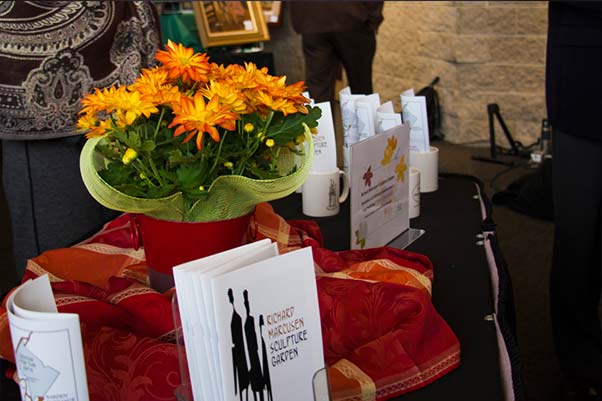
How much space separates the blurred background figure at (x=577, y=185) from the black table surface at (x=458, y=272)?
1.06ft

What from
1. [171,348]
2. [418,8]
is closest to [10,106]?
[171,348]

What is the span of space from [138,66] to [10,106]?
0.33 m

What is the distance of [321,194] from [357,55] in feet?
10.3

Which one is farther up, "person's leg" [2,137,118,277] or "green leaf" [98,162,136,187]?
"green leaf" [98,162,136,187]

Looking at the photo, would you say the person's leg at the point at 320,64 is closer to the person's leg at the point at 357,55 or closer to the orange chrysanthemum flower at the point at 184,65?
the person's leg at the point at 357,55

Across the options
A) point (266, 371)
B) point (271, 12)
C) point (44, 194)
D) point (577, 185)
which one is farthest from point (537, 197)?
point (271, 12)

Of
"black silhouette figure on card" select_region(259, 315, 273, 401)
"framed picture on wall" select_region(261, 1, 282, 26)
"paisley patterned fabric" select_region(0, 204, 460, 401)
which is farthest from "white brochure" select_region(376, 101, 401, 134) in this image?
"framed picture on wall" select_region(261, 1, 282, 26)

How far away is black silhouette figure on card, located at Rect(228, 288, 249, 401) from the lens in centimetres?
81

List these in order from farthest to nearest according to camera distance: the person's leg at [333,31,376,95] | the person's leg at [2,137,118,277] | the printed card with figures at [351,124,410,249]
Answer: the person's leg at [333,31,376,95] → the person's leg at [2,137,118,277] → the printed card with figures at [351,124,410,249]

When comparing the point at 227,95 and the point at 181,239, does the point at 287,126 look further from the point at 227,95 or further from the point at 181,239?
the point at 181,239

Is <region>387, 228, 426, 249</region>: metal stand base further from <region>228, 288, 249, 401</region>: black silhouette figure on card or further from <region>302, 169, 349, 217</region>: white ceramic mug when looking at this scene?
<region>228, 288, 249, 401</region>: black silhouette figure on card

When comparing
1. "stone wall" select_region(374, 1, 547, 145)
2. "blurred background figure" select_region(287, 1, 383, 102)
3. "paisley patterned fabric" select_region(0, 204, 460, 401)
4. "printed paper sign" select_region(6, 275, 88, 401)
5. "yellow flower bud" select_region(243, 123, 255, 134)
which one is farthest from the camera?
"stone wall" select_region(374, 1, 547, 145)

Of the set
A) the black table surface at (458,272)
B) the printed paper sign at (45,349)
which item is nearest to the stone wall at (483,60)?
the black table surface at (458,272)

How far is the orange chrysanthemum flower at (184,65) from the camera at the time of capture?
1109 millimetres
